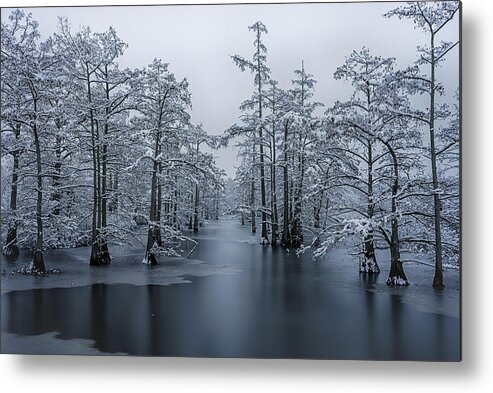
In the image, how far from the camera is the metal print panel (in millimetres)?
3340

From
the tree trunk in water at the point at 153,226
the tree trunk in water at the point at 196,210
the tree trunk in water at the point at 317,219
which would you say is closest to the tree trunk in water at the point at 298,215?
the tree trunk in water at the point at 317,219

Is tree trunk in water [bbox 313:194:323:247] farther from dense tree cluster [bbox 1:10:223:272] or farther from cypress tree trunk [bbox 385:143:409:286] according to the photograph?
dense tree cluster [bbox 1:10:223:272]

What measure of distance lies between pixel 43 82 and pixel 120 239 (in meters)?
1.52

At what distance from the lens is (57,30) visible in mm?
3584

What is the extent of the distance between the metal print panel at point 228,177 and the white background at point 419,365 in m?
A: 0.13

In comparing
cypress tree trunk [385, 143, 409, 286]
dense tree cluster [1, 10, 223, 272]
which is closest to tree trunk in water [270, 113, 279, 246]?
dense tree cluster [1, 10, 223, 272]

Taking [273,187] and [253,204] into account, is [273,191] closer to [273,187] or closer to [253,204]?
[273,187]

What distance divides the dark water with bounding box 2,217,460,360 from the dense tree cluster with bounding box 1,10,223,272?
351 millimetres

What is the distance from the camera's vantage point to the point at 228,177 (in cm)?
361

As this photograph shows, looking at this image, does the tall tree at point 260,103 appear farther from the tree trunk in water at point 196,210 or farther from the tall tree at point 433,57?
the tall tree at point 433,57

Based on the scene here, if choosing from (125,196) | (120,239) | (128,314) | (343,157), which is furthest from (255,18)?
(128,314)

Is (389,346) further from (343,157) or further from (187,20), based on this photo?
(187,20)

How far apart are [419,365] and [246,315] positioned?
4.57 ft

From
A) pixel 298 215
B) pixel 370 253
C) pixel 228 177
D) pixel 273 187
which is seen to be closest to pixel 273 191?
pixel 273 187
